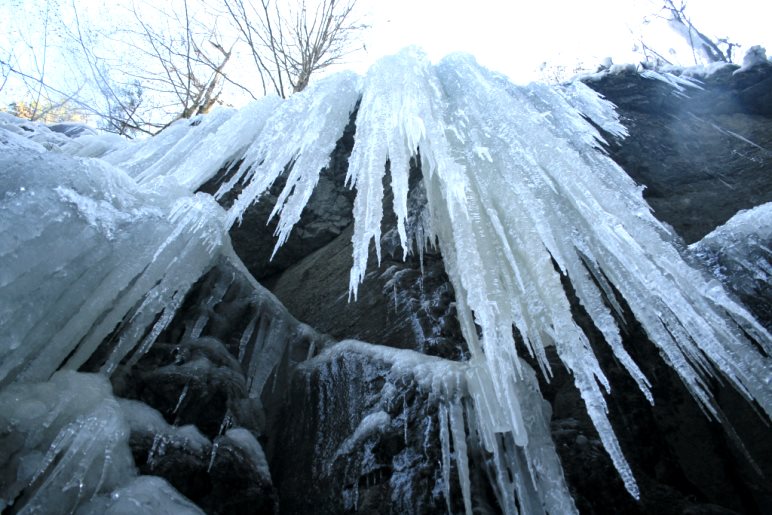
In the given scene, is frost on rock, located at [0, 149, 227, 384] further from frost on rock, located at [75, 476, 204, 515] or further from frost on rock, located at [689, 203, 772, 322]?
frost on rock, located at [689, 203, 772, 322]

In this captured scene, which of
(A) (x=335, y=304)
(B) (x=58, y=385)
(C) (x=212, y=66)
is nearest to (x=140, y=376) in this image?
(B) (x=58, y=385)

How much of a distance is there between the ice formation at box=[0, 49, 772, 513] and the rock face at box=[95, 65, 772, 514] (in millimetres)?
174

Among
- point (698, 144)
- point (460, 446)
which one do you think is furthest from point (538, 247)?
point (698, 144)

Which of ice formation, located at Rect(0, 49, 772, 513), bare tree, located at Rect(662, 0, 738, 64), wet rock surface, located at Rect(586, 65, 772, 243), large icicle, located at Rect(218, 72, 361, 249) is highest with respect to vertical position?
bare tree, located at Rect(662, 0, 738, 64)

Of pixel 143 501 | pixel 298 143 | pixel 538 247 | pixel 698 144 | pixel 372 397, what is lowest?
pixel 143 501

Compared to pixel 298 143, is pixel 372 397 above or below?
below

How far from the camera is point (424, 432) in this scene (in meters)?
2.44

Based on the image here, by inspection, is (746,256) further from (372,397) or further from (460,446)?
(372,397)

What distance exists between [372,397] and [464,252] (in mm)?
1243

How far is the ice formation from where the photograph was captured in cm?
174

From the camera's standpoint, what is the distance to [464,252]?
2.03m

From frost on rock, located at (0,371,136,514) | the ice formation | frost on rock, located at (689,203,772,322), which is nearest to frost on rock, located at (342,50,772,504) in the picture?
the ice formation

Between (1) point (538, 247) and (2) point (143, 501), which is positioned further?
(1) point (538, 247)

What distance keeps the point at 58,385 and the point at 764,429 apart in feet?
13.7
